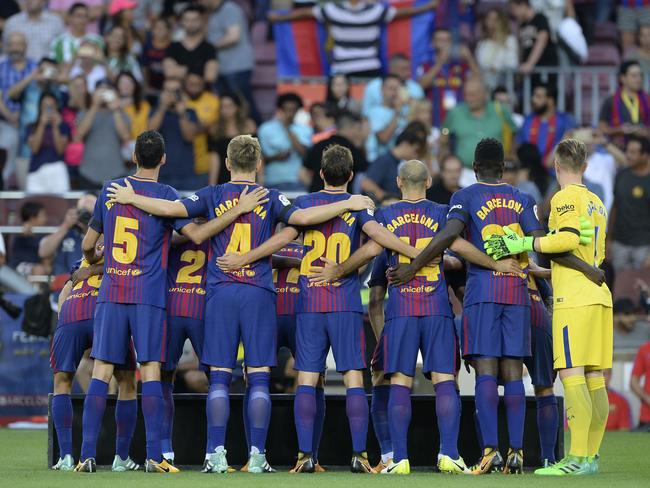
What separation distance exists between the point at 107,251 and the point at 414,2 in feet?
39.6

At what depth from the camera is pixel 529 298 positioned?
10523 millimetres

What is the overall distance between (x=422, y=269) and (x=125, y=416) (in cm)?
237

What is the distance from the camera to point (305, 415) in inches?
399

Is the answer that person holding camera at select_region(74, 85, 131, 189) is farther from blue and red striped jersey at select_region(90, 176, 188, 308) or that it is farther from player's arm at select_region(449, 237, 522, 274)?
player's arm at select_region(449, 237, 522, 274)

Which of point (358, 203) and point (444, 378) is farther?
point (358, 203)

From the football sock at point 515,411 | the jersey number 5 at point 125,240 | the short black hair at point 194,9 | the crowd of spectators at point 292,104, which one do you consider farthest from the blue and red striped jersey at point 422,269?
the short black hair at point 194,9

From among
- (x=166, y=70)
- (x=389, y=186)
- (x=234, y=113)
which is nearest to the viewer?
(x=389, y=186)

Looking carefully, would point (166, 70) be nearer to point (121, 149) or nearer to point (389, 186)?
point (121, 149)

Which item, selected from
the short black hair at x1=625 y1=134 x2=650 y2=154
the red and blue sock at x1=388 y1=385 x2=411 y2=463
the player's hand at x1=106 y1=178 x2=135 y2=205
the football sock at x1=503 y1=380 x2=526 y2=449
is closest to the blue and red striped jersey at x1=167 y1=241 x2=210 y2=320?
the player's hand at x1=106 y1=178 x2=135 y2=205

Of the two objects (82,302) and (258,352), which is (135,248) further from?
(258,352)

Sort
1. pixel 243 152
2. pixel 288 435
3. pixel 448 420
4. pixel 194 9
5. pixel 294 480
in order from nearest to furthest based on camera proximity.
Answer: pixel 294 480 → pixel 448 420 → pixel 243 152 → pixel 288 435 → pixel 194 9

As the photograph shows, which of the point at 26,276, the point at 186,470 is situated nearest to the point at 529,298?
the point at 186,470

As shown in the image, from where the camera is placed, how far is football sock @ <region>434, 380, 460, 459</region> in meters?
10.0

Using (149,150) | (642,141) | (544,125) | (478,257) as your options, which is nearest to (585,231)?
(478,257)
